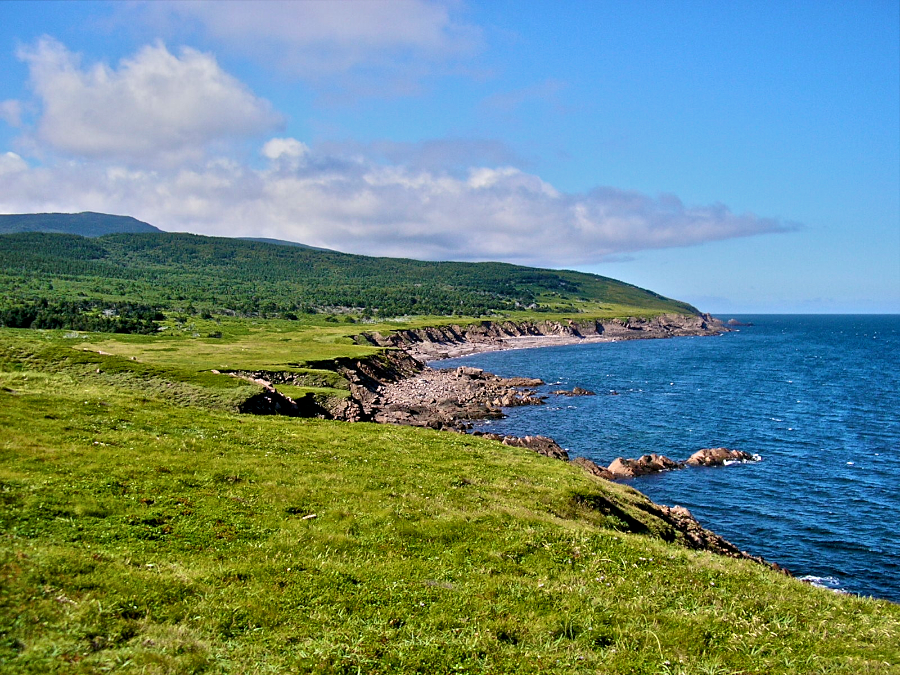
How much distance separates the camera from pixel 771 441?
6825 centimetres

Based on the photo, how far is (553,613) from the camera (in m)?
13.4

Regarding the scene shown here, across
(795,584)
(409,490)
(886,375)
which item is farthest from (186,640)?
(886,375)

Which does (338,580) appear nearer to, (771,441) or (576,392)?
(771,441)

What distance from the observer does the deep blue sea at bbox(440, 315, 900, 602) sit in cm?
3891

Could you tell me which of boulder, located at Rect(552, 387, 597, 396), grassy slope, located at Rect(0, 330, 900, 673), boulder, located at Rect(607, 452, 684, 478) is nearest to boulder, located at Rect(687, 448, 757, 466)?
boulder, located at Rect(607, 452, 684, 478)

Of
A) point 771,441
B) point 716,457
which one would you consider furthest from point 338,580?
point 771,441

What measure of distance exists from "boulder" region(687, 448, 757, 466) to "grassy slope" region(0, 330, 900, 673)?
38.9m

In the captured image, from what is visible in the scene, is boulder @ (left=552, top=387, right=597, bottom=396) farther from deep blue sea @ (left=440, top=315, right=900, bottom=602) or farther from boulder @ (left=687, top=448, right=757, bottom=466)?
boulder @ (left=687, top=448, right=757, bottom=466)

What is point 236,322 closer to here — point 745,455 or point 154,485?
point 745,455

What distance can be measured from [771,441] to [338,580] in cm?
6938

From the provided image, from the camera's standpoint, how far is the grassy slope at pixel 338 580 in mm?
10711

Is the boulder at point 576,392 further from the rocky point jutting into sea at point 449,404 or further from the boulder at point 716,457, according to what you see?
the boulder at point 716,457

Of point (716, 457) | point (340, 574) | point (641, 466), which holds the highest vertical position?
point (340, 574)

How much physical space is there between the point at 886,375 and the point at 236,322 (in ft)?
570
